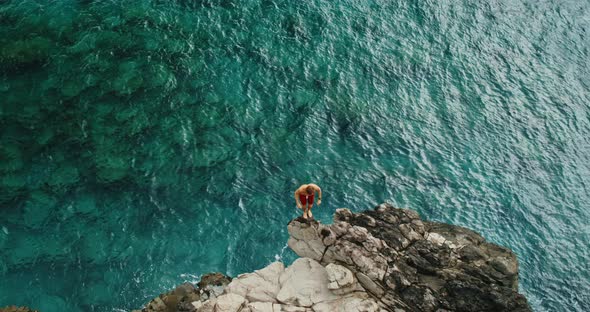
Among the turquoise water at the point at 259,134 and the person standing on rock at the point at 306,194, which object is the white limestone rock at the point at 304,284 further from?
the turquoise water at the point at 259,134

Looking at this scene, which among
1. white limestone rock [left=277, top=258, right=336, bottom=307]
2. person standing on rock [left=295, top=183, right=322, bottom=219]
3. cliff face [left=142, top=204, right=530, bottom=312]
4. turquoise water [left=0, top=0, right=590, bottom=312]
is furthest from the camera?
turquoise water [left=0, top=0, right=590, bottom=312]

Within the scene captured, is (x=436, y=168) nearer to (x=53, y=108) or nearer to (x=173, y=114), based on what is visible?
(x=173, y=114)

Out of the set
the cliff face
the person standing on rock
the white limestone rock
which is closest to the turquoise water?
the cliff face

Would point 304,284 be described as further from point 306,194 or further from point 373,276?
point 306,194

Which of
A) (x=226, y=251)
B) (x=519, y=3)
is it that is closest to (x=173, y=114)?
(x=226, y=251)

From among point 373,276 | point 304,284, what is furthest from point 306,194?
point 373,276

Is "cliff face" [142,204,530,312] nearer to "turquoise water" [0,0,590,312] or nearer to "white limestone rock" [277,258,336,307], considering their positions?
"white limestone rock" [277,258,336,307]
